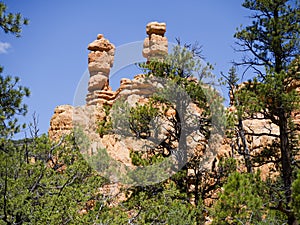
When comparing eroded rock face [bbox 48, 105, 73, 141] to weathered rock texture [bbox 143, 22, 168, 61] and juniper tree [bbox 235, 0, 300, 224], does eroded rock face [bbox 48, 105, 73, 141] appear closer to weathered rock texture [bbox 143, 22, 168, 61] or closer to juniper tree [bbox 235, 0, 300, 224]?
weathered rock texture [bbox 143, 22, 168, 61]

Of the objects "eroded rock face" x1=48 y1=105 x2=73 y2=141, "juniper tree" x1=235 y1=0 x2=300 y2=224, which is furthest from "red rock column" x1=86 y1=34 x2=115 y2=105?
"juniper tree" x1=235 y1=0 x2=300 y2=224

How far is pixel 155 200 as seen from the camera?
10.4 metres

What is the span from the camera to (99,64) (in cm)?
2955

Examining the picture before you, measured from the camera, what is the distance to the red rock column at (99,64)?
29.1 meters

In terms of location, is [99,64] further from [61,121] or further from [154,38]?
[61,121]

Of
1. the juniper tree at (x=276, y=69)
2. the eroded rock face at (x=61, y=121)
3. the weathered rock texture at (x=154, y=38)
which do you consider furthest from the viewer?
the weathered rock texture at (x=154, y=38)

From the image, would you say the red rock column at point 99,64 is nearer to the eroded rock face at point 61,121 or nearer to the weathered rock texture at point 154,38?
the eroded rock face at point 61,121

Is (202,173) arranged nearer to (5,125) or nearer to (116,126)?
(116,126)

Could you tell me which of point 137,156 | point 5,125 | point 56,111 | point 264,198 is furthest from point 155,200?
point 56,111

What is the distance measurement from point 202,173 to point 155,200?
11.2 feet

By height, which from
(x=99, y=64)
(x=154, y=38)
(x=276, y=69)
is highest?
(x=154, y=38)

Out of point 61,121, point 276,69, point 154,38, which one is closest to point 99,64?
point 154,38

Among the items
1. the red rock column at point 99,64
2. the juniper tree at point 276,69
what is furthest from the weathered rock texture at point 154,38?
the juniper tree at point 276,69

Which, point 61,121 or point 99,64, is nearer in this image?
point 61,121
